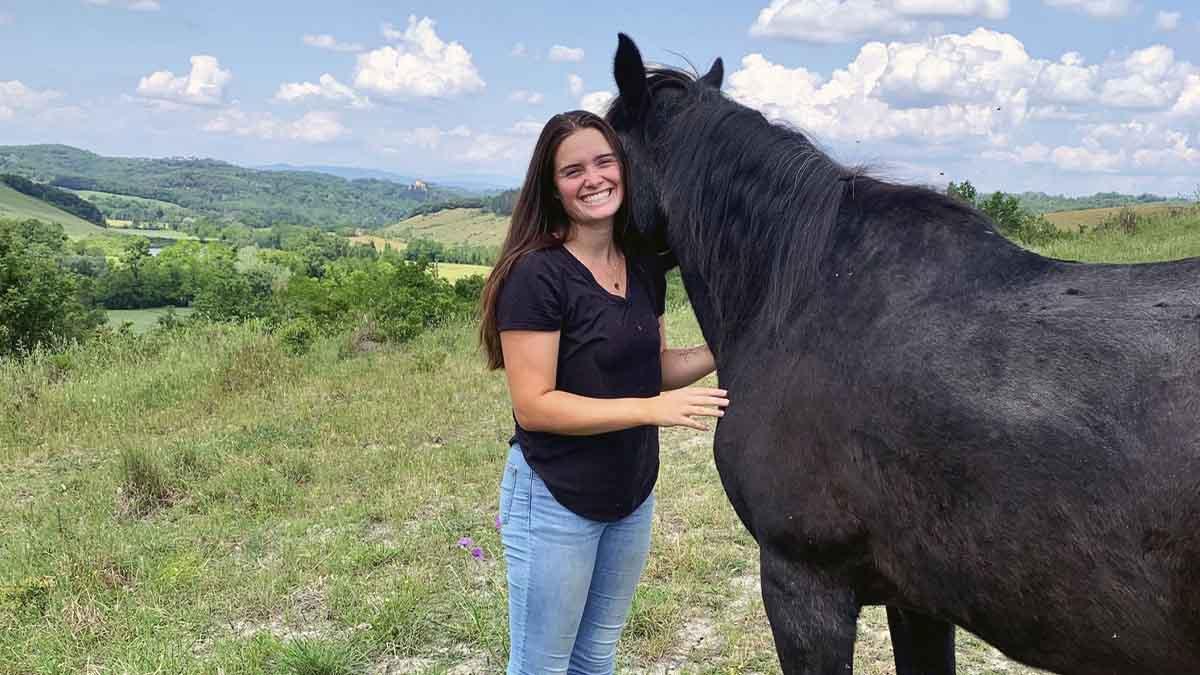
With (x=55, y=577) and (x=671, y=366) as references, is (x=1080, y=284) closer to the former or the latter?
(x=671, y=366)

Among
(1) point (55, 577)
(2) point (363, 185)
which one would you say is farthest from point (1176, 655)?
(2) point (363, 185)

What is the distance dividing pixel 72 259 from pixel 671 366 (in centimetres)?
5017

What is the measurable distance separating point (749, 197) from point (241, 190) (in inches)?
7300

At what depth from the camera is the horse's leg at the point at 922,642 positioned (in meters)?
2.48

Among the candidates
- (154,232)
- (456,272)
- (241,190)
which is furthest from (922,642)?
(241,190)

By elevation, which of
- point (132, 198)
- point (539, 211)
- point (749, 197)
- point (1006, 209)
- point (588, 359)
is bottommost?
point (588, 359)

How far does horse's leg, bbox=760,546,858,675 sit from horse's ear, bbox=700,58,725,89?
1.61m

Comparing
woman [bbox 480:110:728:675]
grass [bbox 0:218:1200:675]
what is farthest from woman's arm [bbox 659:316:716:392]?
grass [bbox 0:218:1200:675]

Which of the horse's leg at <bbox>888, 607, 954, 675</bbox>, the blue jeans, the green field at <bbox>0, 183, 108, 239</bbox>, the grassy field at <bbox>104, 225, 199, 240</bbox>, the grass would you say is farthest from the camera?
the grassy field at <bbox>104, 225, 199, 240</bbox>

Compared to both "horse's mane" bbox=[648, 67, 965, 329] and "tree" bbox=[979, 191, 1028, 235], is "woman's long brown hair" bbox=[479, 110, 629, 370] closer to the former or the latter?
"horse's mane" bbox=[648, 67, 965, 329]

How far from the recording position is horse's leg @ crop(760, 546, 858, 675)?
6.81ft

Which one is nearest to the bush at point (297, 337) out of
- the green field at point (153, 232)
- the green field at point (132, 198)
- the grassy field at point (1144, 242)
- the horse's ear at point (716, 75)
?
the horse's ear at point (716, 75)

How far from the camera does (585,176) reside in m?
2.17

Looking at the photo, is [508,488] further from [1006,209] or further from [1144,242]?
[1006,209]
